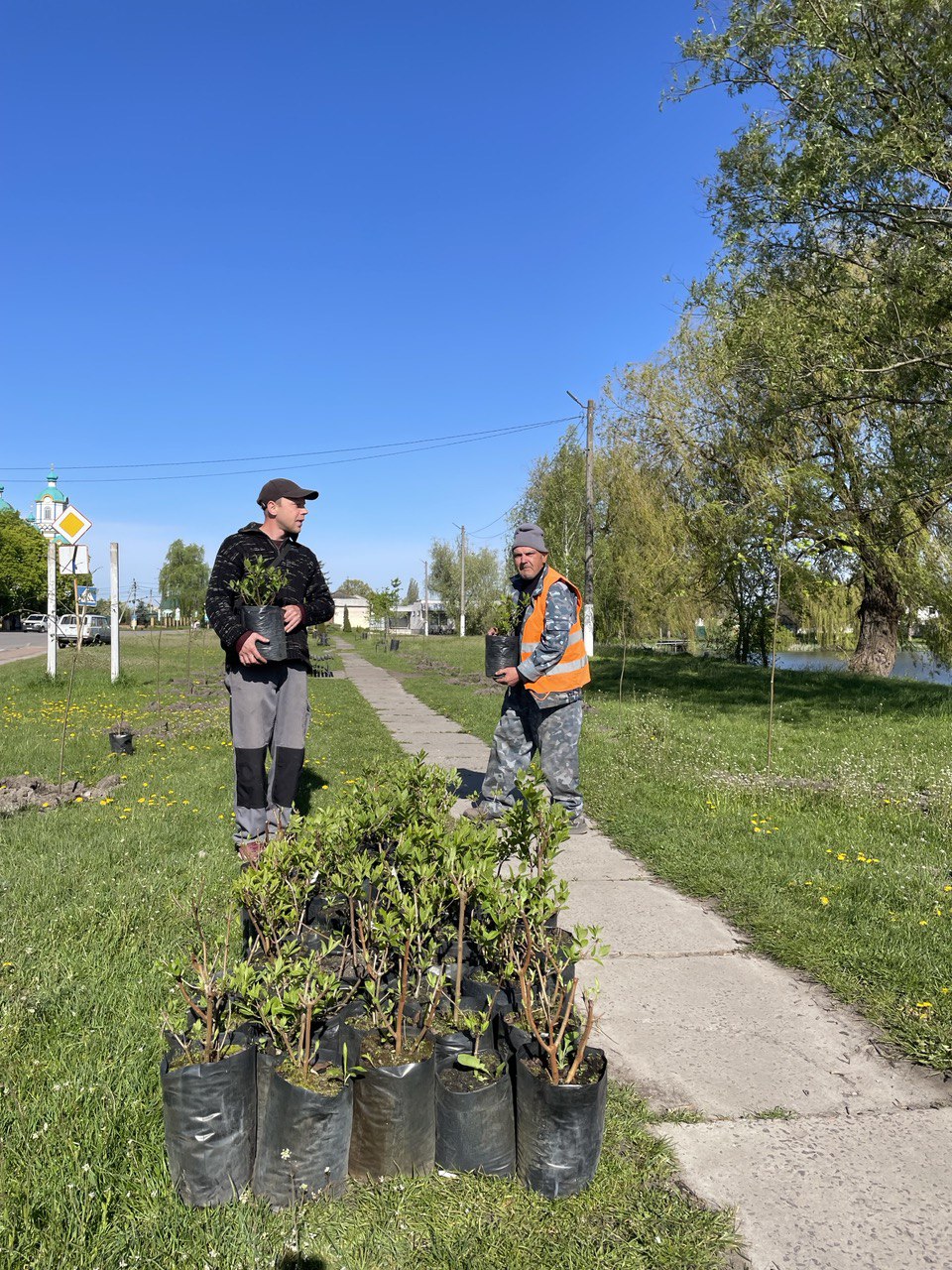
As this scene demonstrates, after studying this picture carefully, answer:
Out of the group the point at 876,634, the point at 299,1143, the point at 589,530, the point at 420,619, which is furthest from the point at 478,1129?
the point at 420,619

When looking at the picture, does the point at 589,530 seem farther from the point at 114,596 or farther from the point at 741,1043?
the point at 741,1043

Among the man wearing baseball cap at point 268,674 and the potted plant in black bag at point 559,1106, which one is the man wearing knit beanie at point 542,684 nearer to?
the man wearing baseball cap at point 268,674

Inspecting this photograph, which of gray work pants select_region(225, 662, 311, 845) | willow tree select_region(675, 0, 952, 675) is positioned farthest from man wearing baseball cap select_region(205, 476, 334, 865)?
willow tree select_region(675, 0, 952, 675)

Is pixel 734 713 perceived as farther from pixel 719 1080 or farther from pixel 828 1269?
pixel 828 1269

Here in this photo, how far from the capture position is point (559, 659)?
5719 millimetres

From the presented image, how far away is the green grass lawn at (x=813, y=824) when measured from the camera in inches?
147

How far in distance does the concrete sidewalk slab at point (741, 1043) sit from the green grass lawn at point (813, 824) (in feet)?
0.61

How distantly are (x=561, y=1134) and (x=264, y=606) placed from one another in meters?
3.10

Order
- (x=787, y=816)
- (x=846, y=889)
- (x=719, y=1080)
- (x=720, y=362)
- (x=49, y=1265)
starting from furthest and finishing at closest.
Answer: (x=720, y=362) → (x=787, y=816) → (x=846, y=889) → (x=719, y=1080) → (x=49, y=1265)

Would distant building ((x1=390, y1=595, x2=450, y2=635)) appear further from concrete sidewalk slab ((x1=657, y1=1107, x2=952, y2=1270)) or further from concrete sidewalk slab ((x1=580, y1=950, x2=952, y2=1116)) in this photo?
concrete sidewalk slab ((x1=657, y1=1107, x2=952, y2=1270))

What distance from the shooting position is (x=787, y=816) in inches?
255

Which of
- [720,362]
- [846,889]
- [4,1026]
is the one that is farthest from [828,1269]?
[720,362]

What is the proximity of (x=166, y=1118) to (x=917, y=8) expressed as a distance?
1493 cm

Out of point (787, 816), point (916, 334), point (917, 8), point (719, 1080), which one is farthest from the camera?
point (916, 334)
